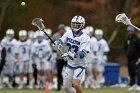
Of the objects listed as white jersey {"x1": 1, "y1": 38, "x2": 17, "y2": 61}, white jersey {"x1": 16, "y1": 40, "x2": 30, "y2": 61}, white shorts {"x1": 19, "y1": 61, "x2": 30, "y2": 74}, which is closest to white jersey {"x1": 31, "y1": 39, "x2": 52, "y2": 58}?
white jersey {"x1": 16, "y1": 40, "x2": 30, "y2": 61}

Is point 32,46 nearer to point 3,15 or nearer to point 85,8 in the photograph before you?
point 3,15

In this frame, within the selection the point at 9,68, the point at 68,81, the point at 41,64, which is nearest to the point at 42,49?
the point at 41,64

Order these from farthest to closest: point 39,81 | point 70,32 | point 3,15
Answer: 1. point 3,15
2. point 39,81
3. point 70,32

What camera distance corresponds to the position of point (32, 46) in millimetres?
29328

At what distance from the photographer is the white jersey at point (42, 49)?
2898cm

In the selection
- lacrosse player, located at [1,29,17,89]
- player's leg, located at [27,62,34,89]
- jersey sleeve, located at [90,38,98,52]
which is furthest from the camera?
jersey sleeve, located at [90,38,98,52]

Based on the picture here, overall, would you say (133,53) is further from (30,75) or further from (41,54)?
(30,75)

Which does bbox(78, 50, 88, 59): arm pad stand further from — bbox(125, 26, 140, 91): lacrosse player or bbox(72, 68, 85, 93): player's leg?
bbox(125, 26, 140, 91): lacrosse player

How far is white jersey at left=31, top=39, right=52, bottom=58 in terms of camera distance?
28984 millimetres

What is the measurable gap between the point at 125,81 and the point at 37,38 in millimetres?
4511

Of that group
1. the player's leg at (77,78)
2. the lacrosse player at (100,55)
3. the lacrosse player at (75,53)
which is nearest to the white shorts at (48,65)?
the lacrosse player at (100,55)

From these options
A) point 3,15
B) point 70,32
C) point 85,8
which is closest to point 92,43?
point 70,32

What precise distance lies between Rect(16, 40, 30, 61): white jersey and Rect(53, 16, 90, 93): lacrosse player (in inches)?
314

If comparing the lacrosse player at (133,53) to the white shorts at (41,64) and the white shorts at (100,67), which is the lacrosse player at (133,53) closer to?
the white shorts at (100,67)
